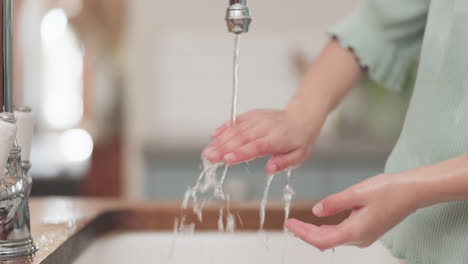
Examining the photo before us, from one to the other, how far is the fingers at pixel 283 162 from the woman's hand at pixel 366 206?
21 centimetres

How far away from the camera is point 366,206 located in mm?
531

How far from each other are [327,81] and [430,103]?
0.15 meters

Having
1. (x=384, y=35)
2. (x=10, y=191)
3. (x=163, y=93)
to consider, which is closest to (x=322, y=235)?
(x=10, y=191)

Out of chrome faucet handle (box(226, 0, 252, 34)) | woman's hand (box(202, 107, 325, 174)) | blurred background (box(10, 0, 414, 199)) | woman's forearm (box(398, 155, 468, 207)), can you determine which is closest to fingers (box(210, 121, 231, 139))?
woman's hand (box(202, 107, 325, 174))

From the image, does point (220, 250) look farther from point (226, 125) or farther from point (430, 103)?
point (430, 103)

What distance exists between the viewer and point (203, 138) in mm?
2061

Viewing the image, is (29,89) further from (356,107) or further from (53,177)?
(356,107)

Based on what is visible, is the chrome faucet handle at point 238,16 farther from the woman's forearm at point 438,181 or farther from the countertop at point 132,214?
the countertop at point 132,214

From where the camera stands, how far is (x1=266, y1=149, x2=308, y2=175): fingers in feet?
2.45

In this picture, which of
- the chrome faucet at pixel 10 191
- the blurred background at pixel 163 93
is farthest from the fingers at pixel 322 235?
the blurred background at pixel 163 93

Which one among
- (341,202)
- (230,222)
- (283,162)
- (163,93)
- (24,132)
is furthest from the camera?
(163,93)

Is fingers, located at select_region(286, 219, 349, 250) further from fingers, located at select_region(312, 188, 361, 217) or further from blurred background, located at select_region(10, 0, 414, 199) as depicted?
blurred background, located at select_region(10, 0, 414, 199)

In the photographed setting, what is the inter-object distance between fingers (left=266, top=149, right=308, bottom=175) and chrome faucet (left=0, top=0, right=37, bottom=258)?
0.28m

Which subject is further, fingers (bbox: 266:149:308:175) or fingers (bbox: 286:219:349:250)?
fingers (bbox: 266:149:308:175)
